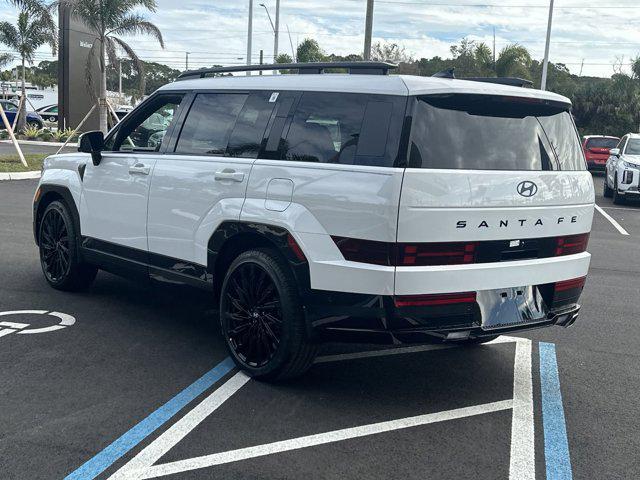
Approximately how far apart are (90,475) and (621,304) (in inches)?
227

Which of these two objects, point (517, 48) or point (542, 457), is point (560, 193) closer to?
point (542, 457)

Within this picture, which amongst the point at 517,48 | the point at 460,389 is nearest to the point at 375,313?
the point at 460,389

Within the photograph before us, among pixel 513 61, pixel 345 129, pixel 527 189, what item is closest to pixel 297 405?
pixel 345 129

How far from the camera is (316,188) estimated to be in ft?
14.3

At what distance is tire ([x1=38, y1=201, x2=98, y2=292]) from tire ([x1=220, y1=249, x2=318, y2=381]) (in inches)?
89.9

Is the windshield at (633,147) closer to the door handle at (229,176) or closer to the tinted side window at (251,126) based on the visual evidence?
the tinted side window at (251,126)

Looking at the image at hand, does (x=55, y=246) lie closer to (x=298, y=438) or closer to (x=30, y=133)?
(x=298, y=438)

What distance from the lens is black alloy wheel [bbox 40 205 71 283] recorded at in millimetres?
6797

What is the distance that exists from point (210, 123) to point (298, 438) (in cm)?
245

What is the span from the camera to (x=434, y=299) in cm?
415

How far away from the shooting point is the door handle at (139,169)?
5.69 metres

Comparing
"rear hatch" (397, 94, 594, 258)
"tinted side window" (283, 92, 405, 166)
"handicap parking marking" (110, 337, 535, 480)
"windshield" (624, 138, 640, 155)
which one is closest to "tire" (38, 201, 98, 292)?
"handicap parking marking" (110, 337, 535, 480)

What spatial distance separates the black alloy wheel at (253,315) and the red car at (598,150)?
2646cm

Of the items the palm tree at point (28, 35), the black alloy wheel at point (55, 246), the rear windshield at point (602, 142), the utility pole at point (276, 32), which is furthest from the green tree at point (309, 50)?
the black alloy wheel at point (55, 246)
